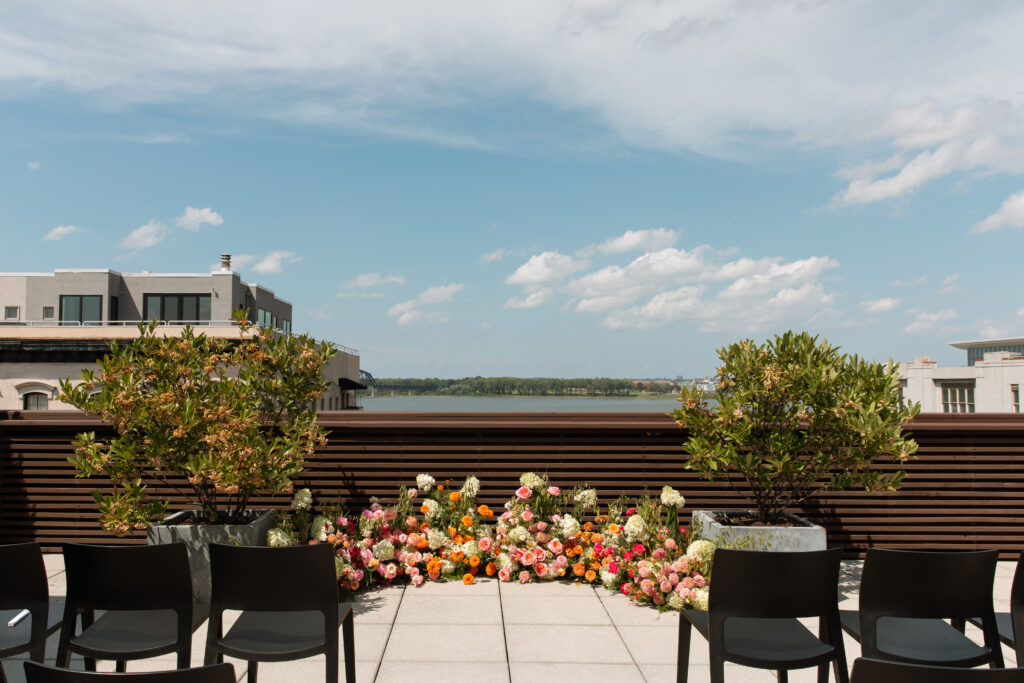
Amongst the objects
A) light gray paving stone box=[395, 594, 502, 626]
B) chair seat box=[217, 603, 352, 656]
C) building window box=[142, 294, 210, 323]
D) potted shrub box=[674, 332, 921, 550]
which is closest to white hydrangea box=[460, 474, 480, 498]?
light gray paving stone box=[395, 594, 502, 626]

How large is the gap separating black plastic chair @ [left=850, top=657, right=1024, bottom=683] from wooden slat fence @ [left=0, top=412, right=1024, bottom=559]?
3902mm

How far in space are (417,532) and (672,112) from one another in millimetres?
8755

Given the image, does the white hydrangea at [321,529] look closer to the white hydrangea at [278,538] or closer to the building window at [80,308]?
the white hydrangea at [278,538]

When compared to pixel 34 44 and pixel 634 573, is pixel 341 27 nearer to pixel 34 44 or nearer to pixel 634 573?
pixel 34 44

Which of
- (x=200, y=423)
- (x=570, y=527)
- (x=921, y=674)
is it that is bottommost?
(x=570, y=527)

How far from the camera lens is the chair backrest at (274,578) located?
8.17 ft

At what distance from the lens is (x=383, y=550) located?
4660mm

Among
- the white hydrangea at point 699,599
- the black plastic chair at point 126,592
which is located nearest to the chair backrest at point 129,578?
the black plastic chair at point 126,592

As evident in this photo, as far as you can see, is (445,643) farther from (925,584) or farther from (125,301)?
(125,301)

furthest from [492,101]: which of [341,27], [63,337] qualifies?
[63,337]

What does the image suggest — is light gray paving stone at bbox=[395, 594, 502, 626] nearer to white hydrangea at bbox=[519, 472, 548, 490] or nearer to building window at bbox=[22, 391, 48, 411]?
white hydrangea at bbox=[519, 472, 548, 490]

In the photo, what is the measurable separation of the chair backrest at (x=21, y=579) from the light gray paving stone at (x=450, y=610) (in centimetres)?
205

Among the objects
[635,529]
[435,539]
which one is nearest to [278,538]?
[435,539]

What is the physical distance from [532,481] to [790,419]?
80.6 inches
